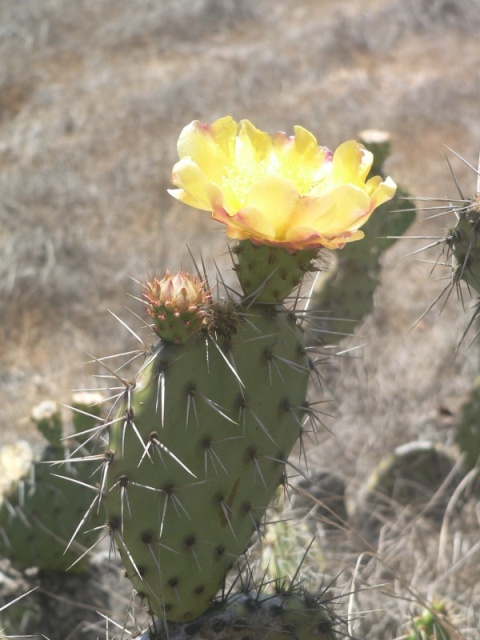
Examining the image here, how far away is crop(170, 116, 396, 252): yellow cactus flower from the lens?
1129 mm

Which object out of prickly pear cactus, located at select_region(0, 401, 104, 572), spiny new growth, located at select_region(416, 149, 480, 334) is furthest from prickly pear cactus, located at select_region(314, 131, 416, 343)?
spiny new growth, located at select_region(416, 149, 480, 334)

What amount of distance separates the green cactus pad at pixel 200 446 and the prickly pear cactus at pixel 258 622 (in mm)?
77

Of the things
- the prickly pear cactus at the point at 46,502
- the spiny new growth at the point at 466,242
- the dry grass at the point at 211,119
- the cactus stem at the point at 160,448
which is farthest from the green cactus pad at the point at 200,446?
the prickly pear cactus at the point at 46,502

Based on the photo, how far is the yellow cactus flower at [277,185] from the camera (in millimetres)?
1129

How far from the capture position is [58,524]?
2328 mm

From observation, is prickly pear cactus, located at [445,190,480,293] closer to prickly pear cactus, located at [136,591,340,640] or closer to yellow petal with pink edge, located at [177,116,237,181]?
yellow petal with pink edge, located at [177,116,237,181]

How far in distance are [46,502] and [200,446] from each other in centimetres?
118

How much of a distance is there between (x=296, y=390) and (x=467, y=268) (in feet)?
1.23

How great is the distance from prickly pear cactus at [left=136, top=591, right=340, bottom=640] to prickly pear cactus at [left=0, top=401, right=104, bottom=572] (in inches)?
35.4

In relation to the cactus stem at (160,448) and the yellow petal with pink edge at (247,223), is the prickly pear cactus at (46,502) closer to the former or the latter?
the cactus stem at (160,448)

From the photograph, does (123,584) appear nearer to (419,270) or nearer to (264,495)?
(264,495)

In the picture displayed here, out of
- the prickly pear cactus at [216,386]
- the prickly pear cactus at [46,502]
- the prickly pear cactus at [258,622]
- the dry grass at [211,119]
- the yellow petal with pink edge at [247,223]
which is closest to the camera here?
the yellow petal with pink edge at [247,223]

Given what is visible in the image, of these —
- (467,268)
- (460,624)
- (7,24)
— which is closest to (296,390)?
(467,268)

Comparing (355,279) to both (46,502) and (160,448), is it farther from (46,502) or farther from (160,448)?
(160,448)
